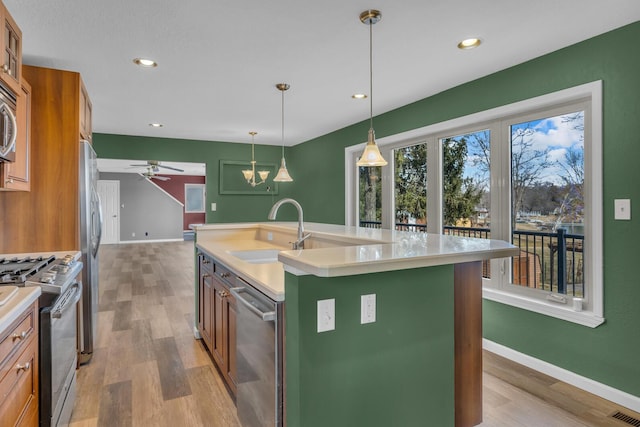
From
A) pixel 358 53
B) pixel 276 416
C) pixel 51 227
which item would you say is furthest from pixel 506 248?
pixel 51 227

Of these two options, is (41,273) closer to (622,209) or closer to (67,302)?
(67,302)

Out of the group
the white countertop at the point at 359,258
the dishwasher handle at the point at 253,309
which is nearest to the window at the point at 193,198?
the white countertop at the point at 359,258

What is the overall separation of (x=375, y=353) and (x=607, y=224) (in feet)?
6.23

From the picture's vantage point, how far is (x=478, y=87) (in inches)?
128

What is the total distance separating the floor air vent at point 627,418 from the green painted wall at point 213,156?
17.5ft

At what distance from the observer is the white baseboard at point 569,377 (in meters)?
2.30

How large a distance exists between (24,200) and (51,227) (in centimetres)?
25

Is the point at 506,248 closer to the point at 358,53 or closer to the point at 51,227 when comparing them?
the point at 358,53

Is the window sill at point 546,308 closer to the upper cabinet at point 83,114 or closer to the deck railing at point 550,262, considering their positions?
the deck railing at point 550,262

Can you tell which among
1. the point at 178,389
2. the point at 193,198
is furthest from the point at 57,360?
the point at 193,198

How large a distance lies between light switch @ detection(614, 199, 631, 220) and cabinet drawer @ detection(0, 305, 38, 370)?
10.4ft

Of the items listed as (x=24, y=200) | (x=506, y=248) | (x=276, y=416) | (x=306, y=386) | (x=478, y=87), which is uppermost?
(x=478, y=87)

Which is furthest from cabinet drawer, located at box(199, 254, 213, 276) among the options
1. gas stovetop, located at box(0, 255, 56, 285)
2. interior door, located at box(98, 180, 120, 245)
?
interior door, located at box(98, 180, 120, 245)

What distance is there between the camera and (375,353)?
154cm
